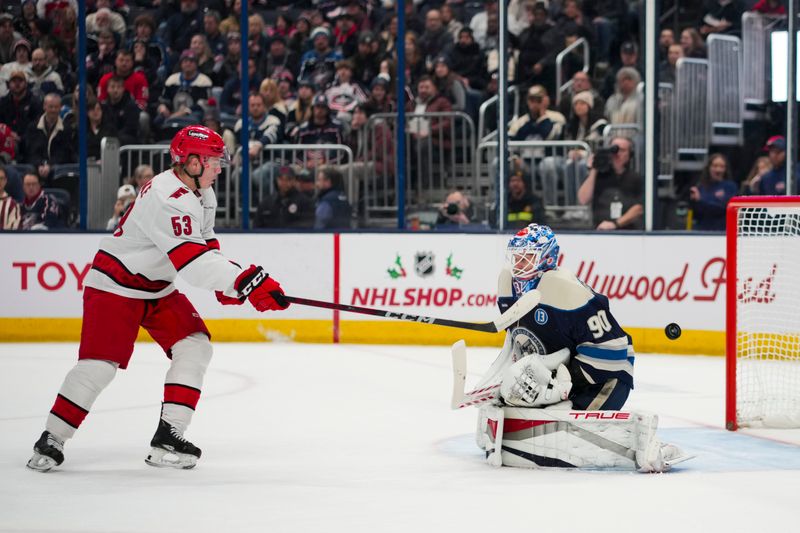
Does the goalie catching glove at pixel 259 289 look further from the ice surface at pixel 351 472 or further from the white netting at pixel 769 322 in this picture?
the white netting at pixel 769 322

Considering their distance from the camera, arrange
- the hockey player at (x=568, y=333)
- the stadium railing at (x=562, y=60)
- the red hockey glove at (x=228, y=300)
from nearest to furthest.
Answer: the hockey player at (x=568, y=333), the red hockey glove at (x=228, y=300), the stadium railing at (x=562, y=60)

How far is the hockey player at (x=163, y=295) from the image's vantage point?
4.46 meters

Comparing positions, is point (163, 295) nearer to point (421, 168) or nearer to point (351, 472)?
point (351, 472)

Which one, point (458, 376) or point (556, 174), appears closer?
point (458, 376)

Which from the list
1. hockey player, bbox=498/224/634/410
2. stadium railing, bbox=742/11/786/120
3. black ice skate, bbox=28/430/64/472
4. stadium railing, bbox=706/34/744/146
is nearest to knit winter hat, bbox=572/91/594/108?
stadium railing, bbox=706/34/744/146

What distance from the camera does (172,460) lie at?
4.59m

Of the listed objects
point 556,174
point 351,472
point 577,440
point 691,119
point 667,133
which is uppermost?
point 691,119

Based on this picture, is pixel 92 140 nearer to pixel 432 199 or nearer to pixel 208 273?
pixel 432 199

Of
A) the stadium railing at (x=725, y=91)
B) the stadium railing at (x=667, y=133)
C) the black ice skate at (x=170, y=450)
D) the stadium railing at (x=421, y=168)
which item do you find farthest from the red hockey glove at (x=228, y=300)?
the stadium railing at (x=725, y=91)

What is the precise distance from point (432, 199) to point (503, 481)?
5857 mm

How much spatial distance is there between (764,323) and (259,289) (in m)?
3.97

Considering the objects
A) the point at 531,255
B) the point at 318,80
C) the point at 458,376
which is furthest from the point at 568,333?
the point at 318,80

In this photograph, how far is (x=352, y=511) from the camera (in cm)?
387

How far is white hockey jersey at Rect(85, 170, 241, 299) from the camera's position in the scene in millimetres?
4453
